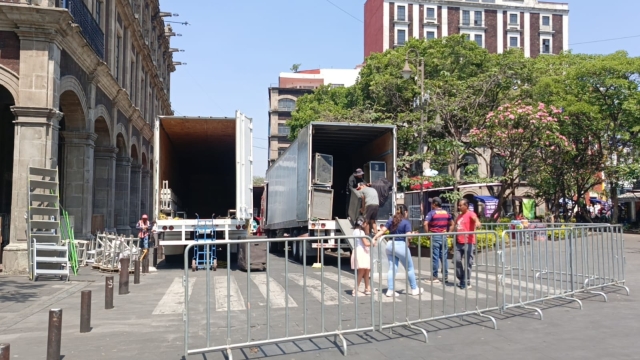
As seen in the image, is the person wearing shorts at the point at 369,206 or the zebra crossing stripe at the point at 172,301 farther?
the person wearing shorts at the point at 369,206

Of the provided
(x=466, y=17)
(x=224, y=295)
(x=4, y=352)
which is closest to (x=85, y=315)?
(x=4, y=352)

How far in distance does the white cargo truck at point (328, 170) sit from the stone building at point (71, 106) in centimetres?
666

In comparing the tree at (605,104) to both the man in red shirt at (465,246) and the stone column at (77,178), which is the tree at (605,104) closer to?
the man in red shirt at (465,246)

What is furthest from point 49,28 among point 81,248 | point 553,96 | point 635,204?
point 635,204

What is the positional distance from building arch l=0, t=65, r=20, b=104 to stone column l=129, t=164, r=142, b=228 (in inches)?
627

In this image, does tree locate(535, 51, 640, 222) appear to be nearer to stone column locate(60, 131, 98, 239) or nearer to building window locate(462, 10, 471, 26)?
stone column locate(60, 131, 98, 239)

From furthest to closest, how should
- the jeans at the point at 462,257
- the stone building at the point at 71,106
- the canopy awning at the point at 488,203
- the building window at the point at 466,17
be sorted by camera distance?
the building window at the point at 466,17, the canopy awning at the point at 488,203, the stone building at the point at 71,106, the jeans at the point at 462,257

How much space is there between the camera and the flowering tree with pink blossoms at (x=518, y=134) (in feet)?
78.1

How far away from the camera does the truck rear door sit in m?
14.6

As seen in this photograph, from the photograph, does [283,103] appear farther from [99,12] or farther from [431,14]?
[99,12]

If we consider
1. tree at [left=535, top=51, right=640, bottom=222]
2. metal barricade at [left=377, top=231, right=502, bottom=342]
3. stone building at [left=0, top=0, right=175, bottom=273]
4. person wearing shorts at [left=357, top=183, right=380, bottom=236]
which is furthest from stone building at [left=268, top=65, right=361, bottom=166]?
metal barricade at [left=377, top=231, right=502, bottom=342]

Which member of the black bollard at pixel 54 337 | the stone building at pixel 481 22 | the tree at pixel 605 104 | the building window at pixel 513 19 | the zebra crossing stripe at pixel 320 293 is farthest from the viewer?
the building window at pixel 513 19

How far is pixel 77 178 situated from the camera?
17.9m

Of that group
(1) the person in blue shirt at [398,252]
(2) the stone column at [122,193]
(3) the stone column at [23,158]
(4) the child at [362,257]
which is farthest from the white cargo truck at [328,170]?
(2) the stone column at [122,193]
